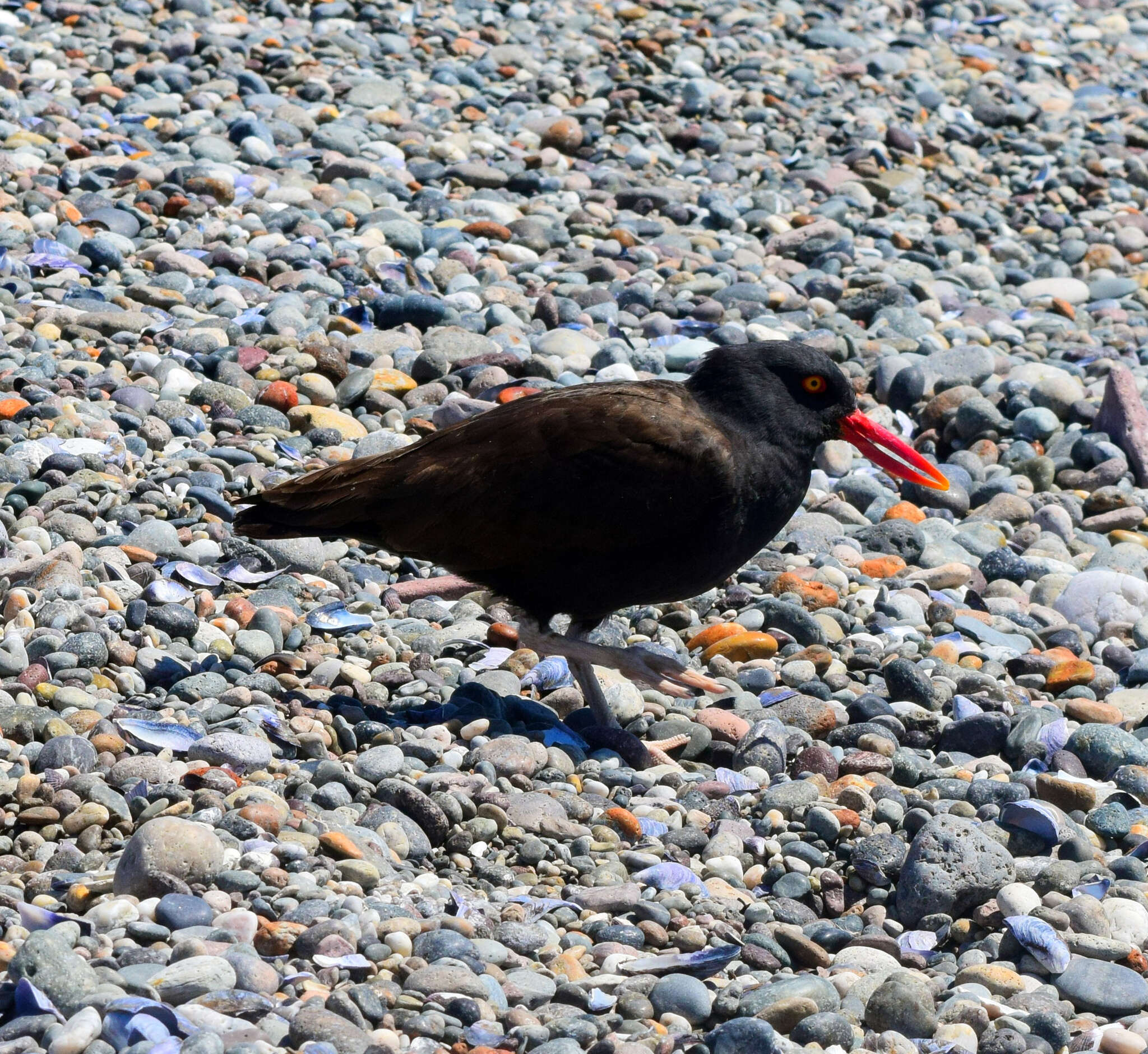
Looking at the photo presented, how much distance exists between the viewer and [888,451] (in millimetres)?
5613

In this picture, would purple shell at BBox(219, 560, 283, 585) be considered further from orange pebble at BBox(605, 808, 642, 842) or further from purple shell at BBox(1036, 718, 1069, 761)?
purple shell at BBox(1036, 718, 1069, 761)

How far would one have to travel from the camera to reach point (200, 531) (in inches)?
230

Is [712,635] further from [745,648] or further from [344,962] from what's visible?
[344,962]

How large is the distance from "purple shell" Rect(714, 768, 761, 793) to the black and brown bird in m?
0.36

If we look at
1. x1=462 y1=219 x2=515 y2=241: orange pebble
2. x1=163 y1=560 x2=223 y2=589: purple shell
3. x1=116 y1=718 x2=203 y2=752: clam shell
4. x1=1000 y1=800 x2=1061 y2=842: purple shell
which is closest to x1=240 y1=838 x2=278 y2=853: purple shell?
x1=116 y1=718 x2=203 y2=752: clam shell

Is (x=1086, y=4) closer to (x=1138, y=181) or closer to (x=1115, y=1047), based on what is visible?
(x=1138, y=181)

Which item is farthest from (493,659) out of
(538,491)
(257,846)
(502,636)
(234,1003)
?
(234,1003)

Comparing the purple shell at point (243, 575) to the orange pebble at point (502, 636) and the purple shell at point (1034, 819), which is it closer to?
the orange pebble at point (502, 636)

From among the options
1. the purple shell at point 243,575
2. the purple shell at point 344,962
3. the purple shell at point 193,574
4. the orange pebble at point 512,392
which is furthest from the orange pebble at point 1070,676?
the purple shell at point 344,962

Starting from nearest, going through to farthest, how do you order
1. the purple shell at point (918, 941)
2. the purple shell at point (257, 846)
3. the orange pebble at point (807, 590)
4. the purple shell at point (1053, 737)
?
the purple shell at point (257, 846), the purple shell at point (918, 941), the purple shell at point (1053, 737), the orange pebble at point (807, 590)

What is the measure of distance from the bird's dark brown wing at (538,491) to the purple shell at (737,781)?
2.00 ft

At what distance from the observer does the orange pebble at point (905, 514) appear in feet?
23.2

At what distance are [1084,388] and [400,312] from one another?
378cm

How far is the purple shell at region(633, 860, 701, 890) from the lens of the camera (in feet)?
13.9
